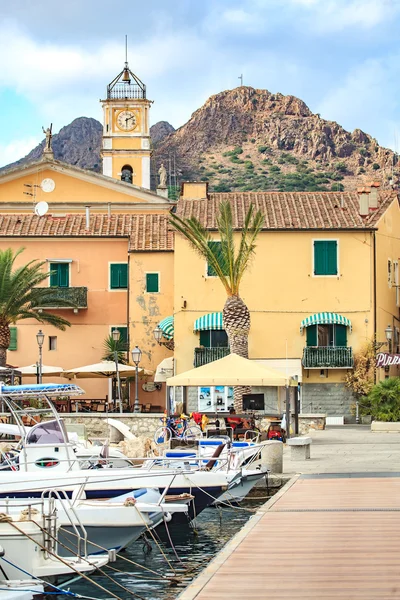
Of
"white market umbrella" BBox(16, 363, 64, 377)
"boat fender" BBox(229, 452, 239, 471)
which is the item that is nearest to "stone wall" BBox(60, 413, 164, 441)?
"white market umbrella" BBox(16, 363, 64, 377)

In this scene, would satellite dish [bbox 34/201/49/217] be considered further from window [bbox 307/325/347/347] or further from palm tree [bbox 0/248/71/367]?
window [bbox 307/325/347/347]

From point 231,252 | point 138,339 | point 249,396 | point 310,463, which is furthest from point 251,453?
point 138,339

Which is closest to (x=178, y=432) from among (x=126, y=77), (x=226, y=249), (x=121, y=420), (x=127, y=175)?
(x=121, y=420)

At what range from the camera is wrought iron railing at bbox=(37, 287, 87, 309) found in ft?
158

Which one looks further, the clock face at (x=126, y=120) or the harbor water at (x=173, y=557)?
the clock face at (x=126, y=120)

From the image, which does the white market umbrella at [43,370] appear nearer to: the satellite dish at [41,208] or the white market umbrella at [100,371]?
the white market umbrella at [100,371]

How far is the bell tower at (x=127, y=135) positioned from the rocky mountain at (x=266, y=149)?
59125 mm

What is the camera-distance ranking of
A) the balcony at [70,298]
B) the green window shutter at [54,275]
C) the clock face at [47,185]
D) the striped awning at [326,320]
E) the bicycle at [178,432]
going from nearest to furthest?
the bicycle at [178,432]
the striped awning at [326,320]
the balcony at [70,298]
the green window shutter at [54,275]
the clock face at [47,185]

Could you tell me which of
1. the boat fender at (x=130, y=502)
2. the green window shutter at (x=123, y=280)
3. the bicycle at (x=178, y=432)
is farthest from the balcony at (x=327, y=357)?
the boat fender at (x=130, y=502)

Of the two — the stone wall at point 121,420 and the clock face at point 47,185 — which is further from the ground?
the clock face at point 47,185

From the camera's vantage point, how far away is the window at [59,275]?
49.4 meters

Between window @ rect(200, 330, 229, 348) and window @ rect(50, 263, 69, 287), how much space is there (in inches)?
300

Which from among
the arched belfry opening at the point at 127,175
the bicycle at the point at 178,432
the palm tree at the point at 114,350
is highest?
the arched belfry opening at the point at 127,175

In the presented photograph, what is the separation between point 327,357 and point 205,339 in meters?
5.09
